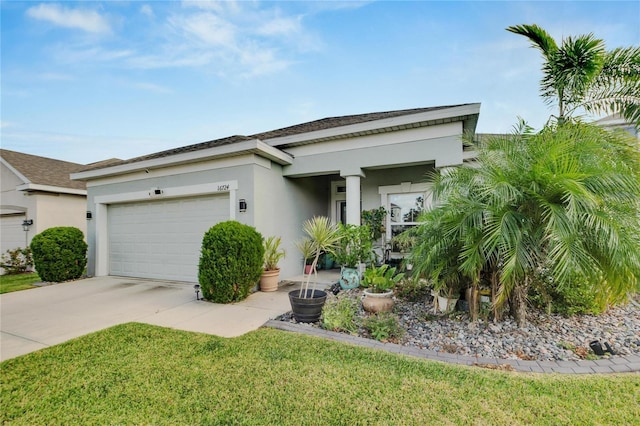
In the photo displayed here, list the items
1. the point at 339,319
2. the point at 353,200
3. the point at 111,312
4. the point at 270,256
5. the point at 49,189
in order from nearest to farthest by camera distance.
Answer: the point at 339,319, the point at 111,312, the point at 270,256, the point at 353,200, the point at 49,189

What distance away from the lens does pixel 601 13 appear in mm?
6578

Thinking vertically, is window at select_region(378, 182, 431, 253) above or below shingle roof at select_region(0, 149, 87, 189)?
below

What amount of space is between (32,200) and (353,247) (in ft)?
43.1

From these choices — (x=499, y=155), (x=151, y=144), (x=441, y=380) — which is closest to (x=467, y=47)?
(x=499, y=155)

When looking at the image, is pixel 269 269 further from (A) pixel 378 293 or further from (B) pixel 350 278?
(A) pixel 378 293

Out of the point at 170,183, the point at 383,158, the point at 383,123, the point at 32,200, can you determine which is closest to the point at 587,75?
the point at 383,123

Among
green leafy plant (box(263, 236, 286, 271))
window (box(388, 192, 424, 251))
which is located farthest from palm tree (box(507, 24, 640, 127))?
green leafy plant (box(263, 236, 286, 271))

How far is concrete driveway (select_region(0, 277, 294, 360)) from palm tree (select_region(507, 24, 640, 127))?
7371 millimetres

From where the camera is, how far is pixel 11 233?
484 inches

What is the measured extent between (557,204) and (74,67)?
11166mm

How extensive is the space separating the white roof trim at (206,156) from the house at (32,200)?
13.2ft

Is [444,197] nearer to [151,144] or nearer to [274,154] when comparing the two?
[274,154]

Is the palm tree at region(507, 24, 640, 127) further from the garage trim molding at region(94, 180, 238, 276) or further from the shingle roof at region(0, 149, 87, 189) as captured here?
the shingle roof at region(0, 149, 87, 189)

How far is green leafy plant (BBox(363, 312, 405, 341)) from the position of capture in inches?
160
